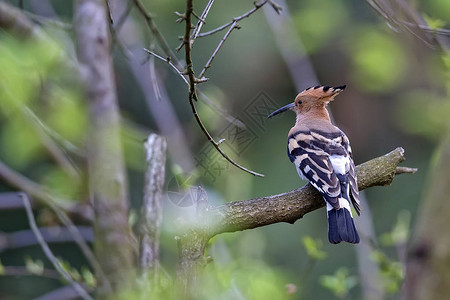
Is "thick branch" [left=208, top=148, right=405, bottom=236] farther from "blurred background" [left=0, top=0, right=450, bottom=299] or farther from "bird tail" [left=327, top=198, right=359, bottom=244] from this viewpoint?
"blurred background" [left=0, top=0, right=450, bottom=299]

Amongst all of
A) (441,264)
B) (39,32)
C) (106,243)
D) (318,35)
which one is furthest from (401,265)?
(318,35)

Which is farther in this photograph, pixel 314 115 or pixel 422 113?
pixel 422 113

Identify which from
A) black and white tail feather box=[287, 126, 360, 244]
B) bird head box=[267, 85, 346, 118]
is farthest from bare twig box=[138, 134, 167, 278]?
bird head box=[267, 85, 346, 118]

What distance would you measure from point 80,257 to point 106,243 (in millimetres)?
3890

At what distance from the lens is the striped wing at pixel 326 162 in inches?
139

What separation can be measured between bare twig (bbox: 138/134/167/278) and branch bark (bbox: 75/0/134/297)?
0.16 metres

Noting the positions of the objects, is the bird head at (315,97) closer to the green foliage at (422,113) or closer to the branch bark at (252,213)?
the branch bark at (252,213)

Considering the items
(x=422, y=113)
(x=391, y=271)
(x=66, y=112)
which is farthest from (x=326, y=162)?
(x=422, y=113)

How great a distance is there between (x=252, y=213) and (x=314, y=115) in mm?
1890

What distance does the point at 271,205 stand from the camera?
9.84ft

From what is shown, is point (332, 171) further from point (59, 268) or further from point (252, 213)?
point (59, 268)

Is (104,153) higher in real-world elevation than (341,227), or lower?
higher

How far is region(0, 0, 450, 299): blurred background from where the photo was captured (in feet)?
13.7

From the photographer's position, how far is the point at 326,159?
393 centimetres
